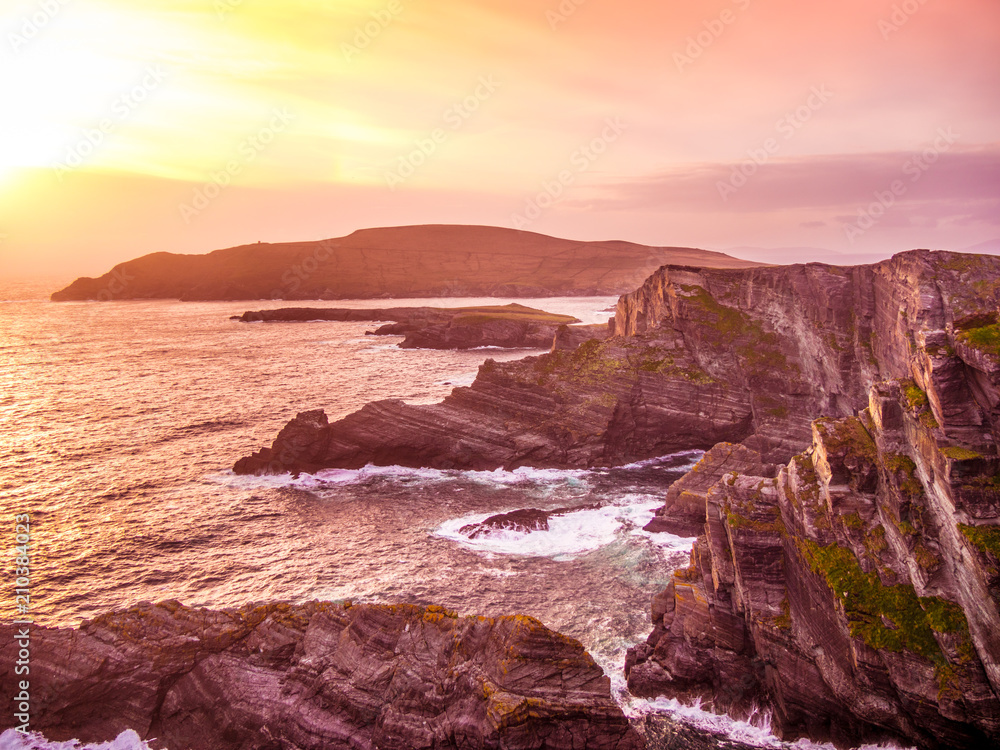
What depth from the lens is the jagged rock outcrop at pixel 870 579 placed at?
1532cm

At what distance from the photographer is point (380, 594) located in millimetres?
28344

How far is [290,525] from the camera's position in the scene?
3634 cm

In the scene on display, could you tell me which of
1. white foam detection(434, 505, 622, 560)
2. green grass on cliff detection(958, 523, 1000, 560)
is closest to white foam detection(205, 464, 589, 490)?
white foam detection(434, 505, 622, 560)

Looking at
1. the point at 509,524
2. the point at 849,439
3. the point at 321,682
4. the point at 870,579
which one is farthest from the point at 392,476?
the point at 870,579

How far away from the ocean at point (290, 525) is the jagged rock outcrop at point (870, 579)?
1.91 meters

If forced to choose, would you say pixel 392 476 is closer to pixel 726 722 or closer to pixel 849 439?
pixel 726 722

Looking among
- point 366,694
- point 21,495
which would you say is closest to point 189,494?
point 21,495

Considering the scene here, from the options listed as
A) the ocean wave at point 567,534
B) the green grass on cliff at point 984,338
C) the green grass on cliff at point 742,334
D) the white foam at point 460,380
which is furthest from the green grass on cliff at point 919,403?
the white foam at point 460,380

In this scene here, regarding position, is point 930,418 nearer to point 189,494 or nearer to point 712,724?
point 712,724

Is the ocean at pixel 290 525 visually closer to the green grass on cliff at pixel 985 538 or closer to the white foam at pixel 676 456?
the white foam at pixel 676 456

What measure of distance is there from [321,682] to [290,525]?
20.4 metres

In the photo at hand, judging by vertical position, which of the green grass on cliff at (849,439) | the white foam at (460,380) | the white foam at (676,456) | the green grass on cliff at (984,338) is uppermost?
the green grass on cliff at (984,338)

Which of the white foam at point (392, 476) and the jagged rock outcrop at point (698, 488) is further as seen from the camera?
the white foam at point (392, 476)

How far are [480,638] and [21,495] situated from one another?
38405 mm
